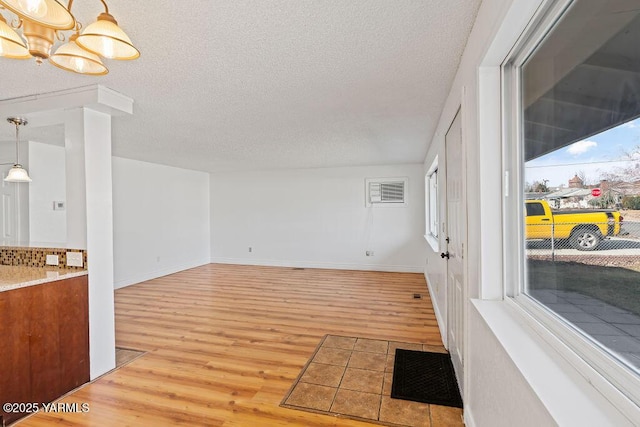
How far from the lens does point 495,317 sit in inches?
54.7

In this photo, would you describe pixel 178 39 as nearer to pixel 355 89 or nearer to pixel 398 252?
pixel 355 89

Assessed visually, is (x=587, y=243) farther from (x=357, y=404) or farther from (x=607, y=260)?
(x=357, y=404)

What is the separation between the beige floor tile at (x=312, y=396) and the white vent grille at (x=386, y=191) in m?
4.78

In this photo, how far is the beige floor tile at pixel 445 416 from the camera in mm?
1923

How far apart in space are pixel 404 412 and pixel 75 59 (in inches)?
105

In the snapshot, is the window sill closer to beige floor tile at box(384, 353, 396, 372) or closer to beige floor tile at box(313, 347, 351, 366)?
beige floor tile at box(384, 353, 396, 372)

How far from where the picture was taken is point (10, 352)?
77.5 inches

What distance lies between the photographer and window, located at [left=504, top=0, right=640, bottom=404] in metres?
0.79

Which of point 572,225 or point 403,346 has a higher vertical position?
point 572,225

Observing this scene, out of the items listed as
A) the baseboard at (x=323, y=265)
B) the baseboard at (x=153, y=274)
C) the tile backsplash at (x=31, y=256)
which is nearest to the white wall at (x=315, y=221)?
the baseboard at (x=323, y=265)

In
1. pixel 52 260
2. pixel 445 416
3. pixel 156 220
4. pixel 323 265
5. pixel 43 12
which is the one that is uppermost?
pixel 43 12

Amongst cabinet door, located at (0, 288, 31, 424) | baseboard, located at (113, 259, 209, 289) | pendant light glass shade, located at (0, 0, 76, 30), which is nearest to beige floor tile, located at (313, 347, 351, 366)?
cabinet door, located at (0, 288, 31, 424)

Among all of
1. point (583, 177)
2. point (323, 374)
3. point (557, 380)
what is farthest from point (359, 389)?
point (583, 177)

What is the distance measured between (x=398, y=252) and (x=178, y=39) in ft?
18.8
